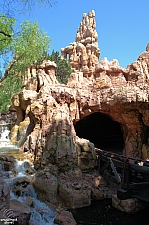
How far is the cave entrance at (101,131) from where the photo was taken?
20.7 m

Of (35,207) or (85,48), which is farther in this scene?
(85,48)

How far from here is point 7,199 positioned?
4.57 metres

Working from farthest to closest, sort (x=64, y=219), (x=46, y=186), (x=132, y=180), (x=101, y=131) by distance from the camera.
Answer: (x=101, y=131) → (x=132, y=180) → (x=46, y=186) → (x=64, y=219)

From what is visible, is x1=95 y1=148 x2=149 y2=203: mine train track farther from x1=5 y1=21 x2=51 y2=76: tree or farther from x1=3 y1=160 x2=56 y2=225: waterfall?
x1=5 y1=21 x2=51 y2=76: tree

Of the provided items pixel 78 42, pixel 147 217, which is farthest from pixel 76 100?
pixel 78 42

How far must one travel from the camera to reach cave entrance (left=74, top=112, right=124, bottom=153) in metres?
20.7

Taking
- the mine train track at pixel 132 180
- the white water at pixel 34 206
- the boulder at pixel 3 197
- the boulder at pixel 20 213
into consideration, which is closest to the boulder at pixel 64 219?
the white water at pixel 34 206

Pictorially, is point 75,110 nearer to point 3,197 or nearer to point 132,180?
point 132,180

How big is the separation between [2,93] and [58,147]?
1178cm

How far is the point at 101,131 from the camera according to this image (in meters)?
22.9

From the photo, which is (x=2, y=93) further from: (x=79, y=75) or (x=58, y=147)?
(x=58, y=147)

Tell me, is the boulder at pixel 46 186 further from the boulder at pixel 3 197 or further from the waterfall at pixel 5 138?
the waterfall at pixel 5 138

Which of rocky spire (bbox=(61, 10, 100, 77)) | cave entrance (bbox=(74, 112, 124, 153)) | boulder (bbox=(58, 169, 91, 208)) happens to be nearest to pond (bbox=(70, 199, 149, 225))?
boulder (bbox=(58, 169, 91, 208))

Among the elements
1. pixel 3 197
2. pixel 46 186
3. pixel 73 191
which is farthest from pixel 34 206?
pixel 3 197
